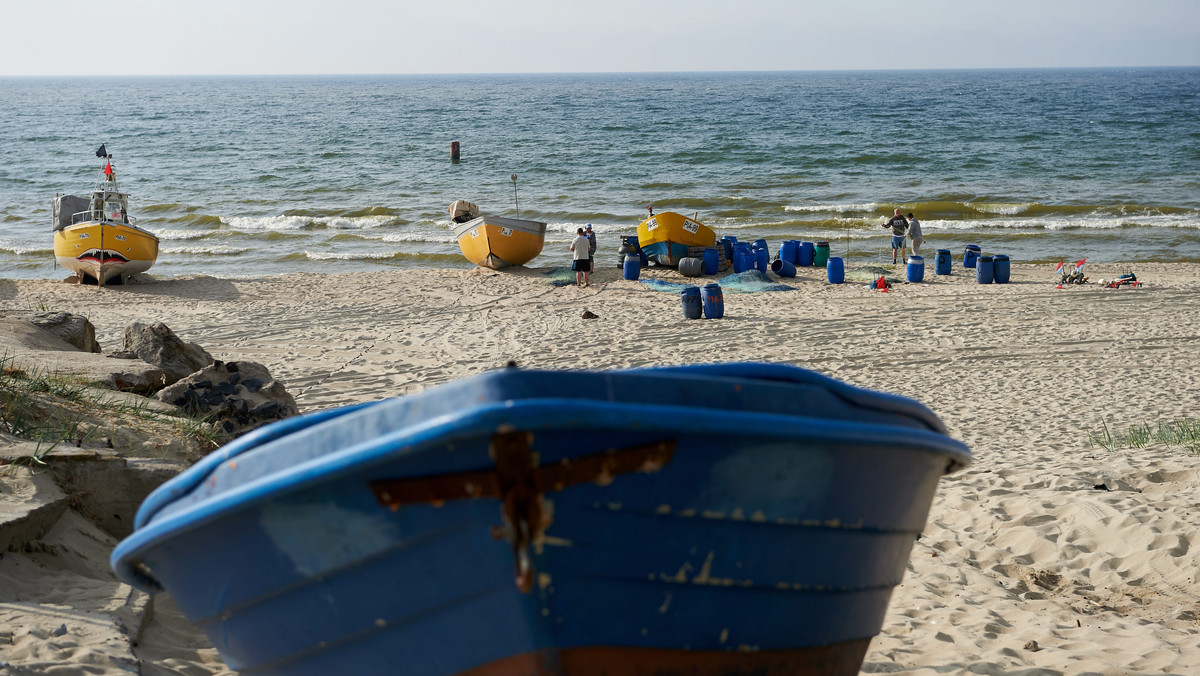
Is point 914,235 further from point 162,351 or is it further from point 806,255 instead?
point 162,351

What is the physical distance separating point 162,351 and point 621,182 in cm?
2713

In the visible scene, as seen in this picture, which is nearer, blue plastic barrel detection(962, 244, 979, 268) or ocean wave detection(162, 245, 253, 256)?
blue plastic barrel detection(962, 244, 979, 268)

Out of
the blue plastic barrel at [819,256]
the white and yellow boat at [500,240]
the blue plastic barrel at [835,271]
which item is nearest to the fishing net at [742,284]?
the blue plastic barrel at [835,271]

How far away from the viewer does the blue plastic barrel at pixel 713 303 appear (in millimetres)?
13516

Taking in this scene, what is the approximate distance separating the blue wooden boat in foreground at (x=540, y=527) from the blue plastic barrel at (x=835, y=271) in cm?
1452

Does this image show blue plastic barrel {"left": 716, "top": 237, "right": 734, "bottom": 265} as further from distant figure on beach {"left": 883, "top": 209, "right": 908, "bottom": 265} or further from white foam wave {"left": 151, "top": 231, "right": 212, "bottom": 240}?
white foam wave {"left": 151, "top": 231, "right": 212, "bottom": 240}

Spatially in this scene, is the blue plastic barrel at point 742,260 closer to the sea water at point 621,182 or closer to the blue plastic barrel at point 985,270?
the sea water at point 621,182

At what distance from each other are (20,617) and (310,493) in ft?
7.17

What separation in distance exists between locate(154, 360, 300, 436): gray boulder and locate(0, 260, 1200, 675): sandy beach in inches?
83.9

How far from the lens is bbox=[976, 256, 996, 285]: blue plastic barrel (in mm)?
16344

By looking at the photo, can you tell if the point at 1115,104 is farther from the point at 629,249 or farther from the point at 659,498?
the point at 659,498

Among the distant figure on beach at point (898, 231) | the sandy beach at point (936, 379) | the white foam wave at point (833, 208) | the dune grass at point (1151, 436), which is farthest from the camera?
the white foam wave at point (833, 208)

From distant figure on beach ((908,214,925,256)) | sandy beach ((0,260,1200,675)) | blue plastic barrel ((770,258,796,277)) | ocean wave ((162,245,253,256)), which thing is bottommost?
sandy beach ((0,260,1200,675))

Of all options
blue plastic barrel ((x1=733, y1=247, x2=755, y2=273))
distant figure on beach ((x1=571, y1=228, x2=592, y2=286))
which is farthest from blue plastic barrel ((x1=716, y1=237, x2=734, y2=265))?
distant figure on beach ((x1=571, y1=228, x2=592, y2=286))
